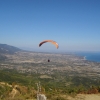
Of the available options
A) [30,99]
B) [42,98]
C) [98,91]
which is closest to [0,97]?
[30,99]

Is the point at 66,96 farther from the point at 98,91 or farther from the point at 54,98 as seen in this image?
the point at 98,91

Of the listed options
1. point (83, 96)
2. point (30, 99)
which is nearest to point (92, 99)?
point (83, 96)

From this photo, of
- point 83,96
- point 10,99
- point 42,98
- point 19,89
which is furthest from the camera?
point 19,89

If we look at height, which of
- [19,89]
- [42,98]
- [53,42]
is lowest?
[19,89]

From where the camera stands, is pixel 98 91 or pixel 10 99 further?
pixel 98 91

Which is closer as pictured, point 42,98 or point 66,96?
Result: point 42,98

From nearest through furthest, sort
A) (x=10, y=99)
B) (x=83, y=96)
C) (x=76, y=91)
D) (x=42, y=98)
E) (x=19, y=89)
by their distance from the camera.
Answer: (x=42, y=98), (x=10, y=99), (x=83, y=96), (x=76, y=91), (x=19, y=89)

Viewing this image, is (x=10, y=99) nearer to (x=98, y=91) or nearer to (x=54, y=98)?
(x=54, y=98)

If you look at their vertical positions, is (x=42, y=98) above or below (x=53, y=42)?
below

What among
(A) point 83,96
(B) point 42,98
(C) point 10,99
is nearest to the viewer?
(B) point 42,98
